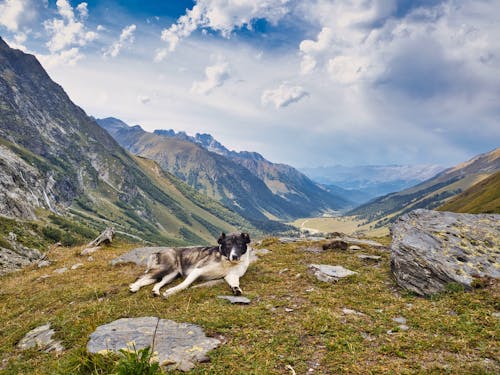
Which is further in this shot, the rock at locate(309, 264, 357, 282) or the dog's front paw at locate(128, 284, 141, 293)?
the rock at locate(309, 264, 357, 282)

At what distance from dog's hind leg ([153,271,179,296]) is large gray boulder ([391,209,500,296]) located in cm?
1042

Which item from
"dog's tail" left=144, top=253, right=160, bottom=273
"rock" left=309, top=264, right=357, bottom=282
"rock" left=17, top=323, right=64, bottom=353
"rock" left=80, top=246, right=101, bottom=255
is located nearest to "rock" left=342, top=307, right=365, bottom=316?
"rock" left=309, top=264, right=357, bottom=282

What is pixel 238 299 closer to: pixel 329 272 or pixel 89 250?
pixel 329 272

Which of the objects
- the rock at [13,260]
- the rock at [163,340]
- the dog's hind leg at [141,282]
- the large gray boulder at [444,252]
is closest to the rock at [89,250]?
the rock at [13,260]

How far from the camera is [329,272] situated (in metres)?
15.0

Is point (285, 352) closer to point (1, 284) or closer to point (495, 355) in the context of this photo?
point (495, 355)

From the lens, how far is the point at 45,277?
1922 centimetres

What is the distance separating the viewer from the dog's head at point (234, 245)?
14430 millimetres

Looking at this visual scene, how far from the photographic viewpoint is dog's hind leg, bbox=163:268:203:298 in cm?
1299

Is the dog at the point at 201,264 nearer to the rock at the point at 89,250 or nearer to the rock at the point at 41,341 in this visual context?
the rock at the point at 41,341

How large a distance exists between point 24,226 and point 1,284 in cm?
19667

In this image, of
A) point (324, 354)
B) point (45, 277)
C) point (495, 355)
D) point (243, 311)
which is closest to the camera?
point (495, 355)

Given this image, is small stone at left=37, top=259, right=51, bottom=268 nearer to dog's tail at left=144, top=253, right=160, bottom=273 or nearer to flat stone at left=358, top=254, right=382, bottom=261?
dog's tail at left=144, top=253, right=160, bottom=273

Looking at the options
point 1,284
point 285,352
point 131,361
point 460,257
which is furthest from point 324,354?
point 1,284
